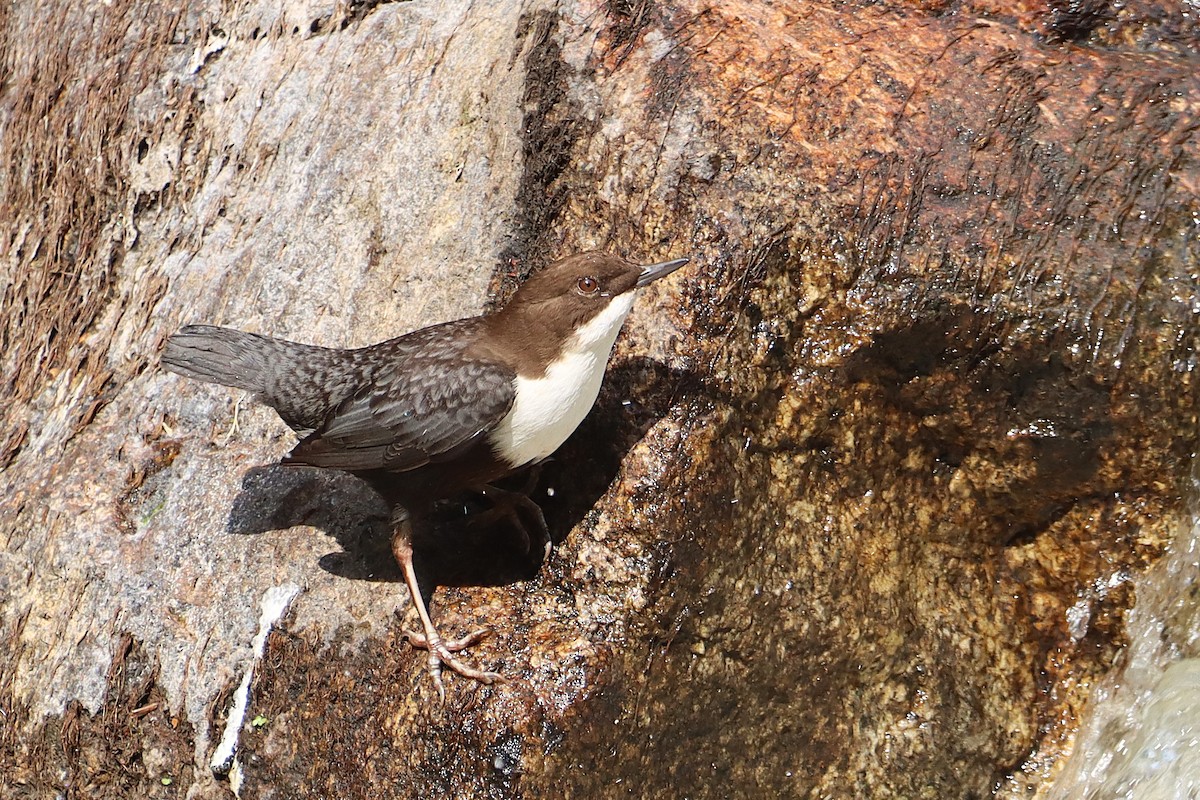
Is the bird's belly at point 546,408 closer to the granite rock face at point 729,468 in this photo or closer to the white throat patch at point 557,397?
the white throat patch at point 557,397

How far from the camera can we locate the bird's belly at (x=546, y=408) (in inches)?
133

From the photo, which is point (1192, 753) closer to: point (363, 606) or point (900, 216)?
point (900, 216)

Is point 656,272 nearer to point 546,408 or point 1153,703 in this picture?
point 546,408

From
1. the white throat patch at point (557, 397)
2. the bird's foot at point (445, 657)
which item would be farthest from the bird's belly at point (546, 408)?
the bird's foot at point (445, 657)

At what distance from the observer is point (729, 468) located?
11.7 feet

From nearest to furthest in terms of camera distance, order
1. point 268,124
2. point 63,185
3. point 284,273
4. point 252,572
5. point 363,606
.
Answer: point 363,606, point 252,572, point 284,273, point 268,124, point 63,185

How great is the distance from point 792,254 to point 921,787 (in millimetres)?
2024

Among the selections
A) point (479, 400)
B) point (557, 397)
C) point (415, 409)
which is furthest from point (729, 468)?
point (415, 409)

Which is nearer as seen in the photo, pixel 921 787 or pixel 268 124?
pixel 921 787

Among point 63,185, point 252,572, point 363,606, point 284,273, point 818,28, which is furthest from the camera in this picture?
point 63,185

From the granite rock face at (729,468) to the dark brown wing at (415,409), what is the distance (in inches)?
17.3

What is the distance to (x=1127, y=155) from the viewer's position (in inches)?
150

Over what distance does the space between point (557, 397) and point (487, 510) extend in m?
0.64

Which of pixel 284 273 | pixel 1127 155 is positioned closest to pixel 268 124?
pixel 284 273
